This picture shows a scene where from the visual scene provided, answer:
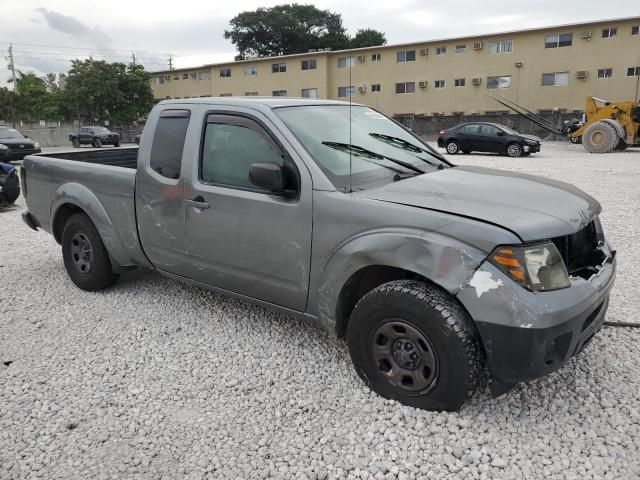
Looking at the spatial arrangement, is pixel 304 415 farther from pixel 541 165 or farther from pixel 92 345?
pixel 541 165

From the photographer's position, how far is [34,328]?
411 centimetres

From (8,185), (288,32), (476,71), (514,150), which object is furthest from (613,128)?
Answer: (288,32)

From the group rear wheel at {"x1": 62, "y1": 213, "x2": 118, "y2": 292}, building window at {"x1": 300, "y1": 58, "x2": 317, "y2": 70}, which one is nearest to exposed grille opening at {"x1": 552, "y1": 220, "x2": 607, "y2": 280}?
rear wheel at {"x1": 62, "y1": 213, "x2": 118, "y2": 292}

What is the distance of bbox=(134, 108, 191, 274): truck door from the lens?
3.84 metres

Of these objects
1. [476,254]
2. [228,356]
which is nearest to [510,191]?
[476,254]

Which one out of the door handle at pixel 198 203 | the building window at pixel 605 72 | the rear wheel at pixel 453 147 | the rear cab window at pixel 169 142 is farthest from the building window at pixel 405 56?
the door handle at pixel 198 203

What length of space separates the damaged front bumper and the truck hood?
29 cm

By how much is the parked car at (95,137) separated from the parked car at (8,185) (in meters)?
21.3

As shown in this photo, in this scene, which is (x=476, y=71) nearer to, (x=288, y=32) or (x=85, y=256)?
(x=288, y=32)

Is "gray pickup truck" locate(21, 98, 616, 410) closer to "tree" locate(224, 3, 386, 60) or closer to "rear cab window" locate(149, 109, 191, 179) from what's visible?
"rear cab window" locate(149, 109, 191, 179)

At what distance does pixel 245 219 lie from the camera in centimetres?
339

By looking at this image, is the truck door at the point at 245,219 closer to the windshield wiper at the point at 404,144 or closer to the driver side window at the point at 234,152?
the driver side window at the point at 234,152

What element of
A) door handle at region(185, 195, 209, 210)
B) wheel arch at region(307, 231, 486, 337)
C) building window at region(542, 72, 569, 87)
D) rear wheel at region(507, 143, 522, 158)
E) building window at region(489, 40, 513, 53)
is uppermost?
building window at region(489, 40, 513, 53)

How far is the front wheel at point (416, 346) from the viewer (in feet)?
8.43
